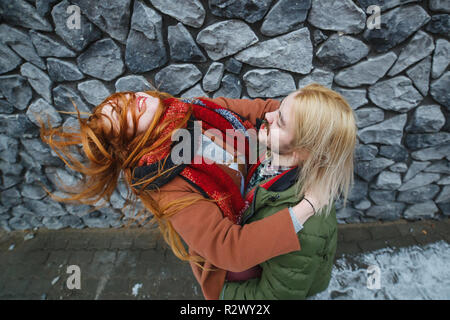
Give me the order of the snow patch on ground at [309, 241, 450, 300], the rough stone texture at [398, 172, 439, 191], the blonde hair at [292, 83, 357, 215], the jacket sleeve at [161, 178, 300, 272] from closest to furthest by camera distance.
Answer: the jacket sleeve at [161, 178, 300, 272], the blonde hair at [292, 83, 357, 215], the snow patch on ground at [309, 241, 450, 300], the rough stone texture at [398, 172, 439, 191]

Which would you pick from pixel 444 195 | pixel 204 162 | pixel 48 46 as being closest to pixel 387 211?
pixel 444 195

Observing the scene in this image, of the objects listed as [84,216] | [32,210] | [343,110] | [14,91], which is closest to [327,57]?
[343,110]

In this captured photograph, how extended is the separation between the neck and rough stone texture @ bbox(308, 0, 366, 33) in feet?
3.70

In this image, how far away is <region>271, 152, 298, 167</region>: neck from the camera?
1.40m

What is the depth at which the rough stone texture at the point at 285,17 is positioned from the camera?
5.78 feet

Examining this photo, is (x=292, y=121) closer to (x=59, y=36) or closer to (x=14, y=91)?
(x=59, y=36)

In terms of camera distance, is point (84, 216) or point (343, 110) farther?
point (84, 216)

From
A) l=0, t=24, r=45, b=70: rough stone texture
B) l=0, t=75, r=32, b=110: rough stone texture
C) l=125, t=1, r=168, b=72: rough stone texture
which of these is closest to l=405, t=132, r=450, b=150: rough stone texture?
l=125, t=1, r=168, b=72: rough stone texture

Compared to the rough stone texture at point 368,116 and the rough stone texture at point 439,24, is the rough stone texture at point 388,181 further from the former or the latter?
the rough stone texture at point 439,24

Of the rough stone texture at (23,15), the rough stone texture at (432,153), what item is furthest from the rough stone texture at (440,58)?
the rough stone texture at (23,15)

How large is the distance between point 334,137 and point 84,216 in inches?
116

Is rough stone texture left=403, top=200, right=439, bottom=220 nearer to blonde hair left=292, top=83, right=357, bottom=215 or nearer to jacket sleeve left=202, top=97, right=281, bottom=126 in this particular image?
blonde hair left=292, top=83, right=357, bottom=215

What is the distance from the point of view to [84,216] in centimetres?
295

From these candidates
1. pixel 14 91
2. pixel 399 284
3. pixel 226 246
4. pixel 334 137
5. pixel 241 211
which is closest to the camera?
pixel 226 246
